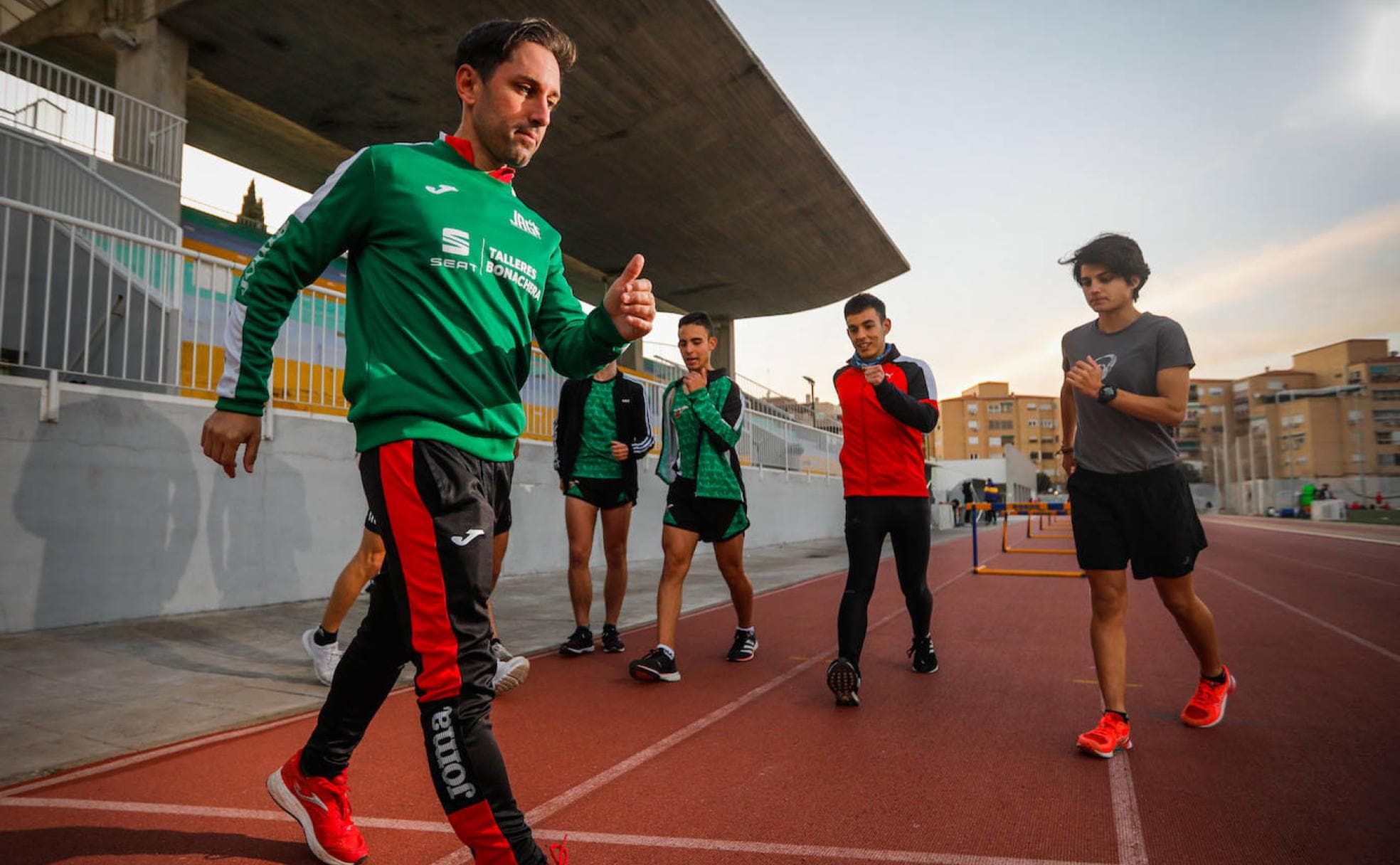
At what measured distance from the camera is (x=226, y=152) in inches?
832

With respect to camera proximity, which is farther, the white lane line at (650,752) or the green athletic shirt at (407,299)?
the white lane line at (650,752)

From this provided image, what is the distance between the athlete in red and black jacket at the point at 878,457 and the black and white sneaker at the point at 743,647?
1109mm

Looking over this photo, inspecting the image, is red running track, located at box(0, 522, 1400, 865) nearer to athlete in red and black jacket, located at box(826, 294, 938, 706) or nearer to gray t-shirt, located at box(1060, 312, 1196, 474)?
athlete in red and black jacket, located at box(826, 294, 938, 706)

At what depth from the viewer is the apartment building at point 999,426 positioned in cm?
12381

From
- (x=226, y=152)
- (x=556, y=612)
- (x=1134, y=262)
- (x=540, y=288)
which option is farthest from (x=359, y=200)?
(x=226, y=152)

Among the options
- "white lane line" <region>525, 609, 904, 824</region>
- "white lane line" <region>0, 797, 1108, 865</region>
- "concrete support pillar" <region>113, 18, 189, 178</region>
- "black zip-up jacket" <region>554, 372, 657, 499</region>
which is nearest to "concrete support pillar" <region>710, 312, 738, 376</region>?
"concrete support pillar" <region>113, 18, 189, 178</region>

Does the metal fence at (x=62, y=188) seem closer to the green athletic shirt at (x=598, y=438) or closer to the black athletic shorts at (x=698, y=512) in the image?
the green athletic shirt at (x=598, y=438)

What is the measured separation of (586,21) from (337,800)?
50.5ft

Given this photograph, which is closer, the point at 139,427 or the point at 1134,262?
the point at 1134,262

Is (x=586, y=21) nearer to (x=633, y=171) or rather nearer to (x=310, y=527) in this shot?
(x=633, y=171)

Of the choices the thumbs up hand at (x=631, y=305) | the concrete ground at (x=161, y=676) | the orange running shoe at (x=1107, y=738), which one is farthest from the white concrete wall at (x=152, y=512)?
the orange running shoe at (x=1107, y=738)

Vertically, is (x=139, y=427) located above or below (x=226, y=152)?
below

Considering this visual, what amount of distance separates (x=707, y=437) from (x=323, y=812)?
123 inches

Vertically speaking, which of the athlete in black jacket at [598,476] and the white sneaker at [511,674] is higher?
the athlete in black jacket at [598,476]
